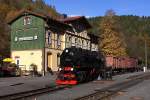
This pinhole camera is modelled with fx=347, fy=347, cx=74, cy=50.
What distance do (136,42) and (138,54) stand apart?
601 inches

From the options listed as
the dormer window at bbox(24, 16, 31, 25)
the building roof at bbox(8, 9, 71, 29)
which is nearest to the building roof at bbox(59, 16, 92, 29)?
the building roof at bbox(8, 9, 71, 29)

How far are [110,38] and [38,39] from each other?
109 ft

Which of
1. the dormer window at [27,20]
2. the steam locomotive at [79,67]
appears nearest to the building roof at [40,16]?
the dormer window at [27,20]

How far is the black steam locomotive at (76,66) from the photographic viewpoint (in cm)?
2759

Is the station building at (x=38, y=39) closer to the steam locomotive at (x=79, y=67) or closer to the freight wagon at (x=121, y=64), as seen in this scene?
the freight wagon at (x=121, y=64)

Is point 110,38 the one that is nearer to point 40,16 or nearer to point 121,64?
point 121,64

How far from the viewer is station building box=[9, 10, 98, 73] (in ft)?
152

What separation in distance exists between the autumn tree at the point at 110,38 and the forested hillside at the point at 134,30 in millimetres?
39413

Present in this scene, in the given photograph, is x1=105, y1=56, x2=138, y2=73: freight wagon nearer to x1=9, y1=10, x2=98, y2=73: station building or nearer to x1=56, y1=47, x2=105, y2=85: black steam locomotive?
x1=9, y1=10, x2=98, y2=73: station building

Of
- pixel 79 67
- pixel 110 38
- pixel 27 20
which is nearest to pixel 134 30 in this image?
pixel 110 38

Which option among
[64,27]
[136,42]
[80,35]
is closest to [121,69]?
[80,35]

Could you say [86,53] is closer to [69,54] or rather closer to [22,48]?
[69,54]

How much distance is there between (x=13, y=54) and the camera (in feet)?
162

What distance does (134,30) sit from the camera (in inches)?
6186
